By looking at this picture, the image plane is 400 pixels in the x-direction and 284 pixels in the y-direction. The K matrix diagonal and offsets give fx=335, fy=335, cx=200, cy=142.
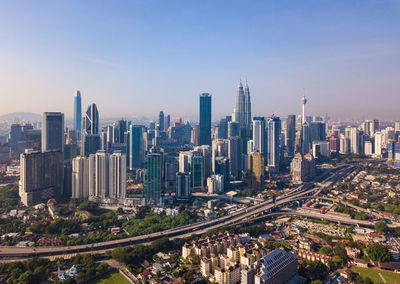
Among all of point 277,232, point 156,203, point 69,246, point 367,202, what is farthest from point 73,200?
point 367,202

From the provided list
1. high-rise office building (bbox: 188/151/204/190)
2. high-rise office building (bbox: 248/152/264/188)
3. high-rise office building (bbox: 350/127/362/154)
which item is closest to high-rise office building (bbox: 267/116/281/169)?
high-rise office building (bbox: 248/152/264/188)

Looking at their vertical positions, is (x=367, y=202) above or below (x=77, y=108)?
below

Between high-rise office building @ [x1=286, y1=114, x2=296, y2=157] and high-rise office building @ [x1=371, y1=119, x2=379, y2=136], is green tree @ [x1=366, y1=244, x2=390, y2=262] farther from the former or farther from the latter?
high-rise office building @ [x1=371, y1=119, x2=379, y2=136]

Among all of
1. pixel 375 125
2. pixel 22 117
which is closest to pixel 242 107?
pixel 375 125

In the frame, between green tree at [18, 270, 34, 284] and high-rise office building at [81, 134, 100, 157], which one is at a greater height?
high-rise office building at [81, 134, 100, 157]

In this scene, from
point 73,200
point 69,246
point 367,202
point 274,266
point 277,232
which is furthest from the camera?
point 367,202

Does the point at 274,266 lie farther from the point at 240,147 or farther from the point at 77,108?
the point at 77,108
